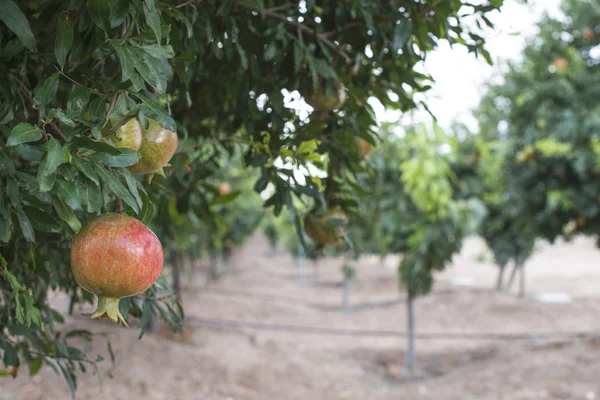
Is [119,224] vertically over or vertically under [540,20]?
under

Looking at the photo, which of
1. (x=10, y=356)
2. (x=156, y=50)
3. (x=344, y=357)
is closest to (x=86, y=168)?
(x=156, y=50)

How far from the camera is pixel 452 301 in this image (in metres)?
11.9

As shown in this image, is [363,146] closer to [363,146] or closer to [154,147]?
→ [363,146]

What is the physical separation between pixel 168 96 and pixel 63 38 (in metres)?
0.57

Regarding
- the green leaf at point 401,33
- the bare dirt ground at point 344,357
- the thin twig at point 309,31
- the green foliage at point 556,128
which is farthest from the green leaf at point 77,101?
the green foliage at point 556,128

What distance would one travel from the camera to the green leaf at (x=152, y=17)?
3.30 feet

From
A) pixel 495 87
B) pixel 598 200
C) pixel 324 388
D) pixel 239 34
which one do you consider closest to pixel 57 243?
pixel 239 34

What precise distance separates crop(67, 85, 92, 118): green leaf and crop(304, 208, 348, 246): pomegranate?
0.90 meters

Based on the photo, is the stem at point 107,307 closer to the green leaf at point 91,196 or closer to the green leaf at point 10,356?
the green leaf at point 91,196

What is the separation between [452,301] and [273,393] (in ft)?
24.1

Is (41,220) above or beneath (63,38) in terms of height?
beneath

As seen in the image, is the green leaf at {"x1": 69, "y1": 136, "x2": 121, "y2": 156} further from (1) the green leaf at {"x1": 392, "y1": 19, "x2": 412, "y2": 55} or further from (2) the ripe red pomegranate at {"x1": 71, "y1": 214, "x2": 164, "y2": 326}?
(1) the green leaf at {"x1": 392, "y1": 19, "x2": 412, "y2": 55}

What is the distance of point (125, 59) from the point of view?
1022 millimetres

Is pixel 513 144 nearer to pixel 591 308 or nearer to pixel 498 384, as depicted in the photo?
pixel 498 384
